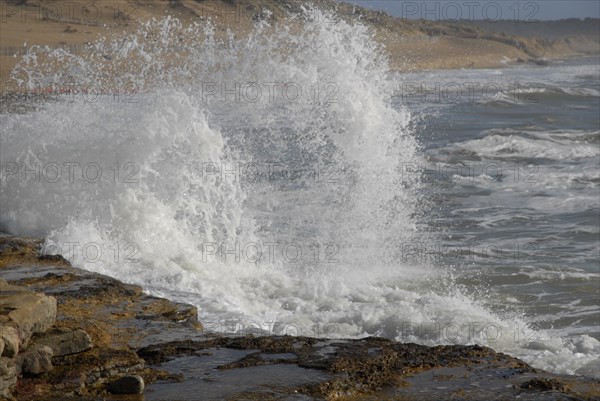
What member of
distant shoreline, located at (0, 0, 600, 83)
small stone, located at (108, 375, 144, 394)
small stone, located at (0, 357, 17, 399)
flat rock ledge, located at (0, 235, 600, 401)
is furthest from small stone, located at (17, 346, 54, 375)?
distant shoreline, located at (0, 0, 600, 83)

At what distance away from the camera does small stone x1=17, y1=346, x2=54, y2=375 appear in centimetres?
477

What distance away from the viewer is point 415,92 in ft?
117

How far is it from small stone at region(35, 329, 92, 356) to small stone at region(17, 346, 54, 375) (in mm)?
134

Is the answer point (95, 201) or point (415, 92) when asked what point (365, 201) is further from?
point (415, 92)

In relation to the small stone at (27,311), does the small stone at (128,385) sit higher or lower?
lower

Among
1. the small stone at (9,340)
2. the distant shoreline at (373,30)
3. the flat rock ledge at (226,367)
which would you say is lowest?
the flat rock ledge at (226,367)

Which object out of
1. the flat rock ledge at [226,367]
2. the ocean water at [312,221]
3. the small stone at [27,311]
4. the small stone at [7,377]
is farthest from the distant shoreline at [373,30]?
the small stone at [7,377]

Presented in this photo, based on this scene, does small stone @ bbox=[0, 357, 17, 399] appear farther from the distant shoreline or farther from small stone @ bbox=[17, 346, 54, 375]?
the distant shoreline

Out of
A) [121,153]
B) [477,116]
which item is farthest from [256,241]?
[477,116]

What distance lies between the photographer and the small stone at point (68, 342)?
198 inches

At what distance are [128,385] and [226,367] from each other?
65cm

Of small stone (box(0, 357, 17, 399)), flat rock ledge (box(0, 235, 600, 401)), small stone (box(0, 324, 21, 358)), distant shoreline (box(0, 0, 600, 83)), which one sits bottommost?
flat rock ledge (box(0, 235, 600, 401))

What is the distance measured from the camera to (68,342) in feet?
16.7

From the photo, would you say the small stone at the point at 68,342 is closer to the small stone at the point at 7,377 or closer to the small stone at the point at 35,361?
the small stone at the point at 35,361
